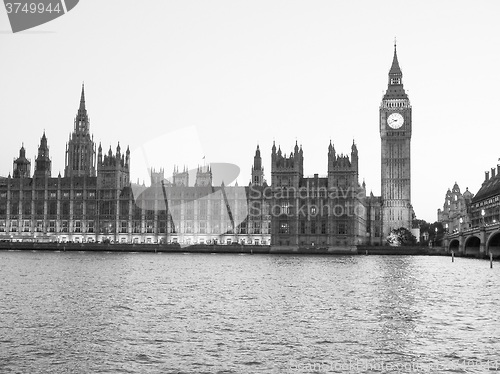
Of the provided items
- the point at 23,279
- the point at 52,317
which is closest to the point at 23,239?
the point at 23,279

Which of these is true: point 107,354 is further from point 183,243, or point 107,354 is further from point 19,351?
point 183,243

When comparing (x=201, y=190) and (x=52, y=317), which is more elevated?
(x=201, y=190)

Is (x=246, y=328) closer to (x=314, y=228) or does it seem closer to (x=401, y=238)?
(x=314, y=228)

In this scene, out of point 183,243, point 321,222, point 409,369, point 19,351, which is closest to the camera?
point 409,369

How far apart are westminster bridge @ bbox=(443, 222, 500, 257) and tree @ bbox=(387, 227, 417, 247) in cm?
2203

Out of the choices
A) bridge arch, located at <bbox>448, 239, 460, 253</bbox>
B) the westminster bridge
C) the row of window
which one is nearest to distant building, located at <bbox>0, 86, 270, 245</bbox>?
the row of window

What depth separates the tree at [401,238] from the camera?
639 ft

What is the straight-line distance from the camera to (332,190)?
178125 millimetres

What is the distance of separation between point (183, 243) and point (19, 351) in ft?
529

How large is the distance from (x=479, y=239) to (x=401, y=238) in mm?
53059

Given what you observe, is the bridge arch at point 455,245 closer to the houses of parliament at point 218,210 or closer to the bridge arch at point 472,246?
the bridge arch at point 472,246

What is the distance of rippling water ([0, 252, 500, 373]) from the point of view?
28766 mm

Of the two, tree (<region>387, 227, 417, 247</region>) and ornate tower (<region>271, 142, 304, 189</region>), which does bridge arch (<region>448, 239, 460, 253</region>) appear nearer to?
tree (<region>387, 227, 417, 247</region>)

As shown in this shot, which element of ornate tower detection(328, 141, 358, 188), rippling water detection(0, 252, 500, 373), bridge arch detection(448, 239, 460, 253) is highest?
ornate tower detection(328, 141, 358, 188)
